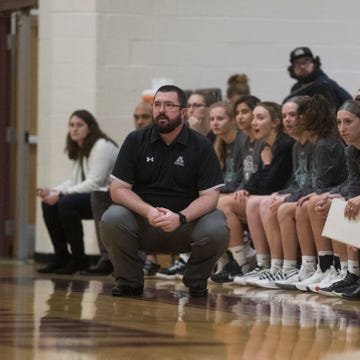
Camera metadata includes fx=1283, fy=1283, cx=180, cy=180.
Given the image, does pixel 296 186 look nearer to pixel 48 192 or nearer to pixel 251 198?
pixel 251 198

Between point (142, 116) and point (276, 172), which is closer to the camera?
point (276, 172)

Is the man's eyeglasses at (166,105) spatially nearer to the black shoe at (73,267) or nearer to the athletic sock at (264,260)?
the athletic sock at (264,260)


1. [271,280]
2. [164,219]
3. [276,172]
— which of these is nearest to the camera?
[164,219]

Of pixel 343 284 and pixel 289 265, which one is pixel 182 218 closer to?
pixel 343 284

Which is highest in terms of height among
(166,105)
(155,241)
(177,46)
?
(177,46)

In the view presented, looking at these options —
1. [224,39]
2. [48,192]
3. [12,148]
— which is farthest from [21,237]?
[224,39]

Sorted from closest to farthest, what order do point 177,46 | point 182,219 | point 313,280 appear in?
point 182,219
point 313,280
point 177,46

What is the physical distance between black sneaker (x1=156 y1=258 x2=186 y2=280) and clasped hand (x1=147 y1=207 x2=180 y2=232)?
2120mm

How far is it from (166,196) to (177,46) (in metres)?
3.40

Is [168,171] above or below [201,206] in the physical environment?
above

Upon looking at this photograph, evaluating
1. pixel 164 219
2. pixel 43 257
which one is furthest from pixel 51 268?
pixel 164 219

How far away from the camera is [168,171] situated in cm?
779

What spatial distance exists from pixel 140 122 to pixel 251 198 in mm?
1383

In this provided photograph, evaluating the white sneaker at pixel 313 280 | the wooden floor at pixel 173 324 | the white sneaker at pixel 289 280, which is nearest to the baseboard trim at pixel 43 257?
the wooden floor at pixel 173 324
